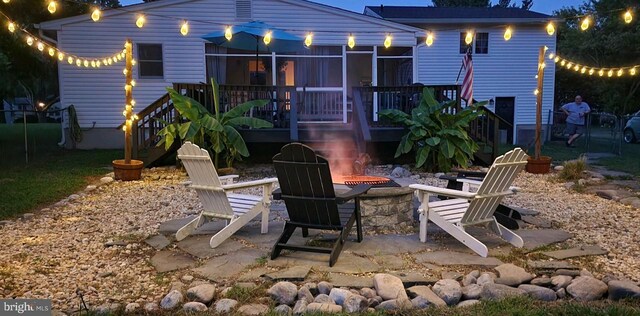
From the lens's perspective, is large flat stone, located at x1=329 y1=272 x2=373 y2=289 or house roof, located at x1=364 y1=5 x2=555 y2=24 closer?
large flat stone, located at x1=329 y1=272 x2=373 y2=289

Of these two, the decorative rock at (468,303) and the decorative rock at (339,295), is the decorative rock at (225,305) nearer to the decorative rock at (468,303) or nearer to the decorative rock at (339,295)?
the decorative rock at (339,295)

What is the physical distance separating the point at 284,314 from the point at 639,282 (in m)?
2.68

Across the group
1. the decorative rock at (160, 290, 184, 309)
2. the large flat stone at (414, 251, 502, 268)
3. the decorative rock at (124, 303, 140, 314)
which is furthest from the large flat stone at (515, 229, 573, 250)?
the decorative rock at (124, 303, 140, 314)

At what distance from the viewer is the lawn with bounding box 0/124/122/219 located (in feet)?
22.1

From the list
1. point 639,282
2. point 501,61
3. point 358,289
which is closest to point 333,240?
point 358,289

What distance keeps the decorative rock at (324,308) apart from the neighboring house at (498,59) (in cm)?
1493

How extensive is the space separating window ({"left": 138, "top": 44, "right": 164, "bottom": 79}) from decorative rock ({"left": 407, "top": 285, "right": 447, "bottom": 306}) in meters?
12.6

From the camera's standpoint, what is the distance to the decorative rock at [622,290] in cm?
322

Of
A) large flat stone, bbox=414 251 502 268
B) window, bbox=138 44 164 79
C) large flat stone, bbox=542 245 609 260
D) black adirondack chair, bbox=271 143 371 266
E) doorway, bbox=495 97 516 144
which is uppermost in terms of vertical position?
window, bbox=138 44 164 79

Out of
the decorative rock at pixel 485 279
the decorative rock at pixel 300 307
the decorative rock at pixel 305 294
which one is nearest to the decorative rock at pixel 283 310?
the decorative rock at pixel 300 307

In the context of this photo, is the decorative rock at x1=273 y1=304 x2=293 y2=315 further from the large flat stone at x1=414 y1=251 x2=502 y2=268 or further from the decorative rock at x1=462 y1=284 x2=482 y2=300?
the large flat stone at x1=414 y1=251 x2=502 y2=268

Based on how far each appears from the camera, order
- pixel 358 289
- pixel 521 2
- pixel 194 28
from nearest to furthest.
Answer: pixel 358 289 < pixel 194 28 < pixel 521 2

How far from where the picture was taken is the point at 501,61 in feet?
58.5

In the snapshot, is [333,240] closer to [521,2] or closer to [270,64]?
[270,64]
